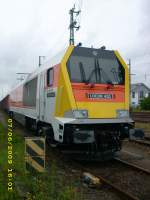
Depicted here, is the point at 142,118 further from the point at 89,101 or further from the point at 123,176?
the point at 123,176

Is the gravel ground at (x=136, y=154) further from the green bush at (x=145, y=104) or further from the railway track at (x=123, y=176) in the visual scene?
the green bush at (x=145, y=104)

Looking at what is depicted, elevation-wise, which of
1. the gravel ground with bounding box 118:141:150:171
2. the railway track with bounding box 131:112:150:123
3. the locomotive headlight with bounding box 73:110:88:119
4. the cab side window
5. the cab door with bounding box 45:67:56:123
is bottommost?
the gravel ground with bounding box 118:141:150:171

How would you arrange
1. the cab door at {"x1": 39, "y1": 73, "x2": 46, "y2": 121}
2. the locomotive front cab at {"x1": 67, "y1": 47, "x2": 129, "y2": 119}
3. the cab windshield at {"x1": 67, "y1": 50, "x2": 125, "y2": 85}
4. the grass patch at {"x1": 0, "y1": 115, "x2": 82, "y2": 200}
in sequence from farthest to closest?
the cab door at {"x1": 39, "y1": 73, "x2": 46, "y2": 121} → the cab windshield at {"x1": 67, "y1": 50, "x2": 125, "y2": 85} → the locomotive front cab at {"x1": 67, "y1": 47, "x2": 129, "y2": 119} → the grass patch at {"x1": 0, "y1": 115, "x2": 82, "y2": 200}

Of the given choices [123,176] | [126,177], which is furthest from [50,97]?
[126,177]

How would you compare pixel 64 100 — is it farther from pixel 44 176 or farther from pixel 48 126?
pixel 44 176

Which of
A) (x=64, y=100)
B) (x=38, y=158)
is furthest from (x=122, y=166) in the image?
(x=38, y=158)

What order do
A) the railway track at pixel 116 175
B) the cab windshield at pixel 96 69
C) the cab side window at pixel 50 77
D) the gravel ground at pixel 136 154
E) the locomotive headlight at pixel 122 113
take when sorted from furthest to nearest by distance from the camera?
the cab side window at pixel 50 77, the gravel ground at pixel 136 154, the locomotive headlight at pixel 122 113, the cab windshield at pixel 96 69, the railway track at pixel 116 175

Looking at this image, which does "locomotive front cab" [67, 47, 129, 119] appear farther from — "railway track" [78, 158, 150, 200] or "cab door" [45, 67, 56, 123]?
"railway track" [78, 158, 150, 200]

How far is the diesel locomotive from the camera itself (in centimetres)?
1005

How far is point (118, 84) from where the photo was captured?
436 inches

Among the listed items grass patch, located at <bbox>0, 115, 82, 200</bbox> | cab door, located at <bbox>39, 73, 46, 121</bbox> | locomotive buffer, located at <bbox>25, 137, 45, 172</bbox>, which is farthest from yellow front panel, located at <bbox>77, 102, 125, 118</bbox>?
locomotive buffer, located at <bbox>25, 137, 45, 172</bbox>

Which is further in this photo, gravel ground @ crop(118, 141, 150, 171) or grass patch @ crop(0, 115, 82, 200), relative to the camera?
gravel ground @ crop(118, 141, 150, 171)

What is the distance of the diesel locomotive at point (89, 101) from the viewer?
10.0 metres

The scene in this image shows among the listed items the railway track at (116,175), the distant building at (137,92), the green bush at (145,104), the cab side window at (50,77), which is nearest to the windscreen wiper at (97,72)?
the cab side window at (50,77)
